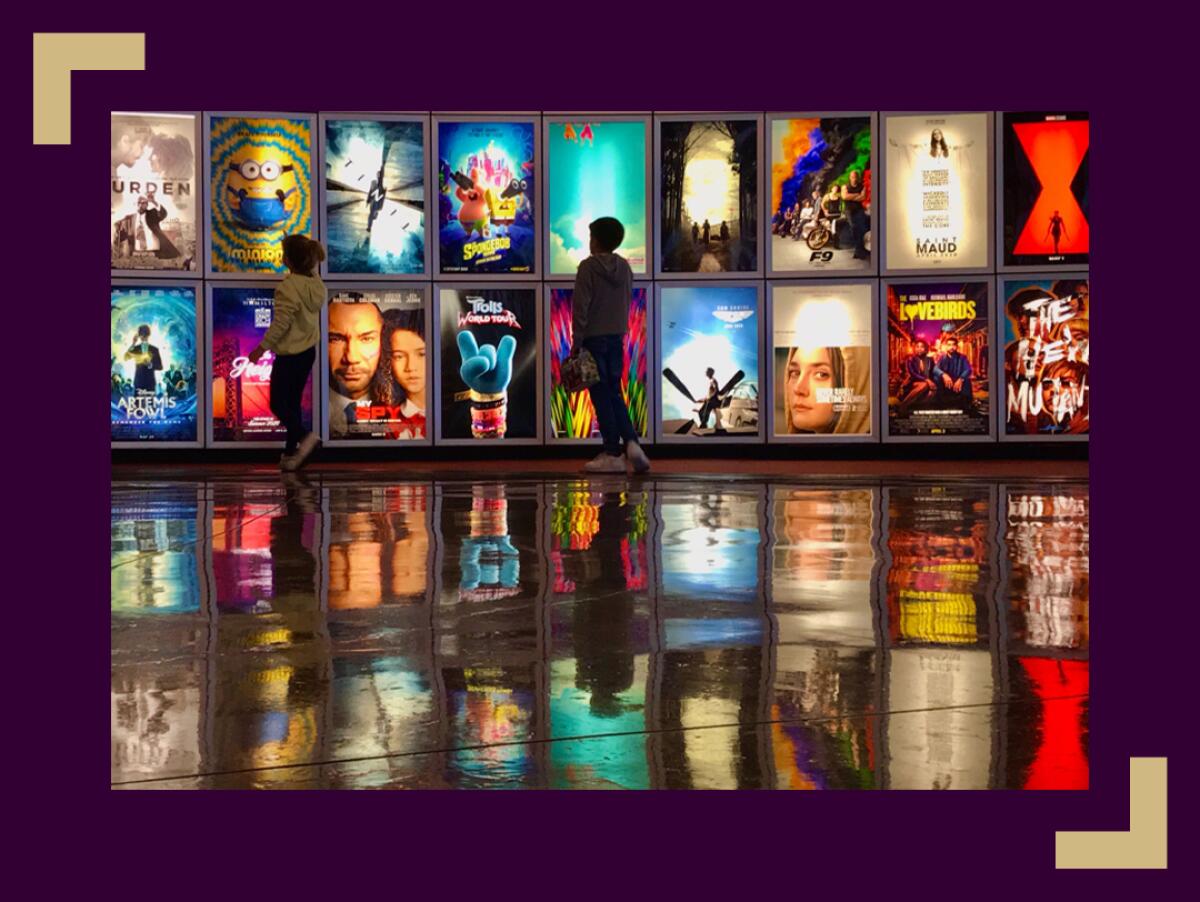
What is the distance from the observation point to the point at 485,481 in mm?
11180

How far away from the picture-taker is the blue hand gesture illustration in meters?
15.4

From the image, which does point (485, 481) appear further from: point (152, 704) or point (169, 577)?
point (152, 704)

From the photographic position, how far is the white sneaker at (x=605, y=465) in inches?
471

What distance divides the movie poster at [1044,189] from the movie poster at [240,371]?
651cm

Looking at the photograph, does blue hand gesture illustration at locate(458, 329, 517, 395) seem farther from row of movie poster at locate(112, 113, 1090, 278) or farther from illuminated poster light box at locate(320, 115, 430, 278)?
illuminated poster light box at locate(320, 115, 430, 278)

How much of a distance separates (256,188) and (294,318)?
2.94 m

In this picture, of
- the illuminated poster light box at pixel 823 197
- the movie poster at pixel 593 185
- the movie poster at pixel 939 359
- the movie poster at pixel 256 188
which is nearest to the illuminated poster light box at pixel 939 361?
the movie poster at pixel 939 359

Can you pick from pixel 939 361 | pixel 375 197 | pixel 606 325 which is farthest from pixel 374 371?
pixel 939 361

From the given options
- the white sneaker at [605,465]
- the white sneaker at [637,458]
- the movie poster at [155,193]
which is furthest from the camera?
the movie poster at [155,193]

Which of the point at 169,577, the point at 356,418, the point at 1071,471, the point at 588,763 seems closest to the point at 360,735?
the point at 588,763

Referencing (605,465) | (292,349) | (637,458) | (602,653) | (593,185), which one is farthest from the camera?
(593,185)

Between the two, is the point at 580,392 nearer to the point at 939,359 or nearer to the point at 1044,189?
the point at 939,359

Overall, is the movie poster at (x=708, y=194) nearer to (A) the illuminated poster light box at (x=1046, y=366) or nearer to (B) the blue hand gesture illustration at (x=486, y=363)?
(B) the blue hand gesture illustration at (x=486, y=363)

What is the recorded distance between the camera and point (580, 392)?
15500 millimetres
